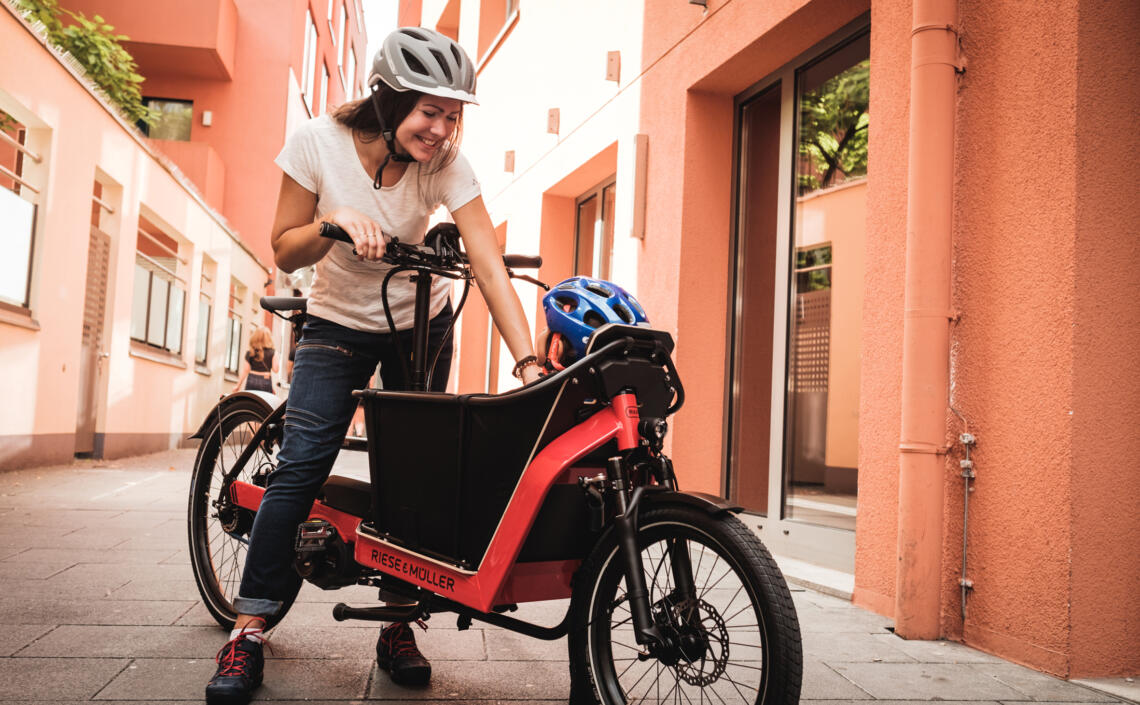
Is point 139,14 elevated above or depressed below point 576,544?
above

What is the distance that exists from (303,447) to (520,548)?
2.96 feet

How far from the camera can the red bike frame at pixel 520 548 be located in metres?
→ 2.27

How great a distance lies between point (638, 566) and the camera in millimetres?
2143

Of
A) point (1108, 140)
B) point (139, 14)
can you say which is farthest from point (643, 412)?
point (139, 14)

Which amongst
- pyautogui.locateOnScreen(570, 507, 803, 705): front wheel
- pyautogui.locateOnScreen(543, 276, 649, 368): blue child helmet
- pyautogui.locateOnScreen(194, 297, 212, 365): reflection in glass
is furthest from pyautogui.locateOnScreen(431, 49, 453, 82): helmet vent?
pyautogui.locateOnScreen(194, 297, 212, 365): reflection in glass

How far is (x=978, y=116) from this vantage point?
374 centimetres

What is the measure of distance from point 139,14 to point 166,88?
100 inches

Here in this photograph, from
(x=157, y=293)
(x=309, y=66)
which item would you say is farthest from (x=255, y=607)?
(x=309, y=66)

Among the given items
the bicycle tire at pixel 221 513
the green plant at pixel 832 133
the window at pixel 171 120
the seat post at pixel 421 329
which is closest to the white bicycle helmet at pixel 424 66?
the seat post at pixel 421 329

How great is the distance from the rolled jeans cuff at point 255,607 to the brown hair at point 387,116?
4.64 feet

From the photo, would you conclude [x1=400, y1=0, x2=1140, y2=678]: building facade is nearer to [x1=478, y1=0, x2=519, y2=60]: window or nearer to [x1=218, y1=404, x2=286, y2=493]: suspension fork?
[x1=218, y1=404, x2=286, y2=493]: suspension fork

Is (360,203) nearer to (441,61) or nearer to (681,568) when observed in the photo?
(441,61)

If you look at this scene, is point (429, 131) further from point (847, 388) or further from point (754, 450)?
point (847, 388)

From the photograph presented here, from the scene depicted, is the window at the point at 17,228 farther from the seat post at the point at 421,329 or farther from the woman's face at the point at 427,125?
the woman's face at the point at 427,125
